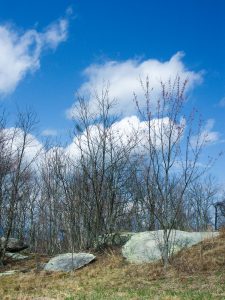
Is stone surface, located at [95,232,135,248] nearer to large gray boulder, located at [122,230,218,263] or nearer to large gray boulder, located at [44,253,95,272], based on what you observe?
large gray boulder, located at [122,230,218,263]

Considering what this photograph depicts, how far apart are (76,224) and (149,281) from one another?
1290cm

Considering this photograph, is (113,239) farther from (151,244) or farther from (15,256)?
(15,256)

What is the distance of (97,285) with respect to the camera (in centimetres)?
1198

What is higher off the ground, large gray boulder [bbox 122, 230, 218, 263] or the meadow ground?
large gray boulder [bbox 122, 230, 218, 263]

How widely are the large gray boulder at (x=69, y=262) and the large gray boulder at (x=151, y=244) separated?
1592mm

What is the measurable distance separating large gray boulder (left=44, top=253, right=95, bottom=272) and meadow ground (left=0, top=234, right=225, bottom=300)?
0.33 metres

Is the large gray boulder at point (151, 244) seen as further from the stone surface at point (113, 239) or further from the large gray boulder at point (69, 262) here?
the stone surface at point (113, 239)

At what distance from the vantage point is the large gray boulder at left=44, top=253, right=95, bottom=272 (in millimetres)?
16328

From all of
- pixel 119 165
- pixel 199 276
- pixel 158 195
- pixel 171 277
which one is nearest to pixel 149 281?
pixel 171 277

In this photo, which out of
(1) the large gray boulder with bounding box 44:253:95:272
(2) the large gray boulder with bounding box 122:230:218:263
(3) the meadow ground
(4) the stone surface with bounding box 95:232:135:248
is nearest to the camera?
(3) the meadow ground

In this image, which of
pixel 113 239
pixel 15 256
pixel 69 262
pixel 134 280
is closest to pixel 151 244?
pixel 69 262

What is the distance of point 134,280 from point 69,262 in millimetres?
5163

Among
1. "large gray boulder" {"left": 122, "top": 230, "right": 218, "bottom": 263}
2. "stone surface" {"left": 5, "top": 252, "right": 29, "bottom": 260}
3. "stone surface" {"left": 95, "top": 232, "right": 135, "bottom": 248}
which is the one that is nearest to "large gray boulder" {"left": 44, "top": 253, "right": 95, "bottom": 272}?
"large gray boulder" {"left": 122, "top": 230, "right": 218, "bottom": 263}

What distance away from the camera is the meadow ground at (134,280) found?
9.83 metres
